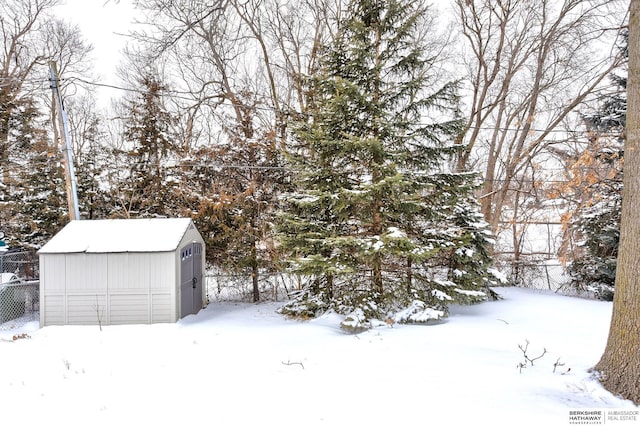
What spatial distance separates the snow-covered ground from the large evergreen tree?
1.05 meters

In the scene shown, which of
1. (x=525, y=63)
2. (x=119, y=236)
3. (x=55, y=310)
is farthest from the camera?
(x=525, y=63)

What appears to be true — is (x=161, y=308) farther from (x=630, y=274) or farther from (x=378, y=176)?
(x=630, y=274)

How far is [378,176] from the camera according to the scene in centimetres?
756

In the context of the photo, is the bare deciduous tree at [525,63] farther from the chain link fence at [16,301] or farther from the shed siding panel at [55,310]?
the chain link fence at [16,301]

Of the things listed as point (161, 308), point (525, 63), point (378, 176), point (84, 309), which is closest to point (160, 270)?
point (161, 308)

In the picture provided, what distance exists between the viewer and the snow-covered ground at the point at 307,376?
3338 mm

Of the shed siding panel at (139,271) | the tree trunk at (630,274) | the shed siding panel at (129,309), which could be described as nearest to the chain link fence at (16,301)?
the shed siding panel at (129,309)

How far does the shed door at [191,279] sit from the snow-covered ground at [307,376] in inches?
56.6

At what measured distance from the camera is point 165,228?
8422mm

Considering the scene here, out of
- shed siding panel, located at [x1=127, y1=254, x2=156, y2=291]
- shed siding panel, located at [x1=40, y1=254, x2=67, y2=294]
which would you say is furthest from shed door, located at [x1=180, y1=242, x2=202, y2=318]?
shed siding panel, located at [x1=40, y1=254, x2=67, y2=294]

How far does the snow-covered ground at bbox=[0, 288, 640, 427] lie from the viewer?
11.0 feet

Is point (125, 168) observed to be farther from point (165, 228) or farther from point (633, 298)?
point (633, 298)

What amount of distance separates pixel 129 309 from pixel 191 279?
1518mm

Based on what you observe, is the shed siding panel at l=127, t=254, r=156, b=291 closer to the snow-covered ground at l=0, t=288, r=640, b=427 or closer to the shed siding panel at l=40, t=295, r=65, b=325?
the snow-covered ground at l=0, t=288, r=640, b=427
